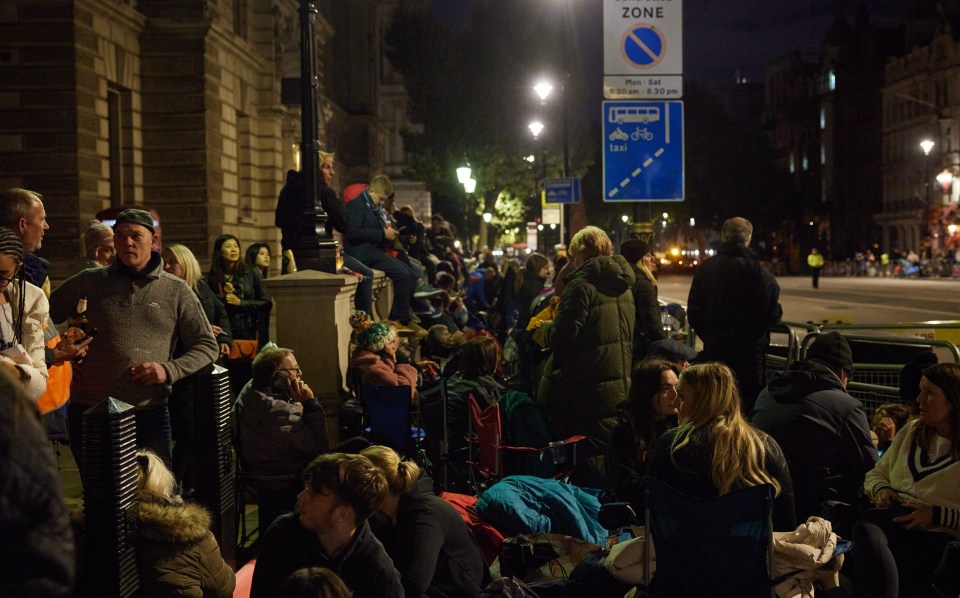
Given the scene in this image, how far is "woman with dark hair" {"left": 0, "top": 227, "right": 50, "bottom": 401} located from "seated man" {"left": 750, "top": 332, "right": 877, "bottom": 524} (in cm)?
348

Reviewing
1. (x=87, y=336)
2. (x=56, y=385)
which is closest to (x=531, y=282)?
(x=87, y=336)

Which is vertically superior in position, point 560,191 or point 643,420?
point 560,191

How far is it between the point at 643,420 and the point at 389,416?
6.76 ft

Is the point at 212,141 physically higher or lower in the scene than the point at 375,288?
higher

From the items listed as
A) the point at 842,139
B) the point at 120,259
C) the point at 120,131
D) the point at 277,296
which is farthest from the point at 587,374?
the point at 842,139

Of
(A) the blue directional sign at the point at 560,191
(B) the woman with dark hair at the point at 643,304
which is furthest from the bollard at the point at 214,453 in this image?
(A) the blue directional sign at the point at 560,191

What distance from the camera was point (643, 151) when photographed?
1191 centimetres

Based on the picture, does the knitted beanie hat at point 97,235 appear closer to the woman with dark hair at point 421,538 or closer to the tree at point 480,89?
the woman with dark hair at point 421,538

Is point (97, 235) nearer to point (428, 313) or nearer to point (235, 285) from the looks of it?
point (235, 285)

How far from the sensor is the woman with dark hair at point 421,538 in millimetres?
4441

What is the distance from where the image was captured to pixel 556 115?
60.2 metres

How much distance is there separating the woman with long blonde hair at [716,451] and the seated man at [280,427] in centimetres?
244

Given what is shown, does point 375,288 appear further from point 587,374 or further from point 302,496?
point 302,496

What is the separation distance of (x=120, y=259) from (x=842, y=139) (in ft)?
354
